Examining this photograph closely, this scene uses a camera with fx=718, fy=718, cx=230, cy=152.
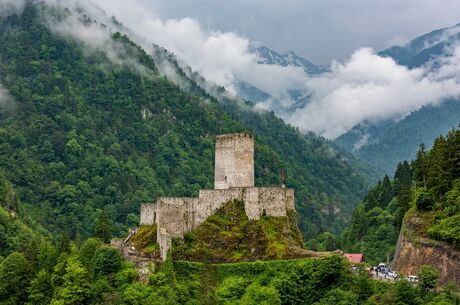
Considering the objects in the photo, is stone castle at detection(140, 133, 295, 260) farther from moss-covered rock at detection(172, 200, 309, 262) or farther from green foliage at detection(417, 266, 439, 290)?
green foliage at detection(417, 266, 439, 290)

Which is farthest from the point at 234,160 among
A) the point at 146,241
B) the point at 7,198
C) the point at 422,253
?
the point at 7,198

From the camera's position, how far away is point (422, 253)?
67562mm

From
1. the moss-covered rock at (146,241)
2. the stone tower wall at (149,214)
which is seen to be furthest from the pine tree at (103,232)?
the moss-covered rock at (146,241)

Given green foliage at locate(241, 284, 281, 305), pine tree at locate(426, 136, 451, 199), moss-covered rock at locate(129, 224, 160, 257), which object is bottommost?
green foliage at locate(241, 284, 281, 305)

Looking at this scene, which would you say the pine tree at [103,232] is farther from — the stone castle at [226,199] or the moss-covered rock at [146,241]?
the stone castle at [226,199]

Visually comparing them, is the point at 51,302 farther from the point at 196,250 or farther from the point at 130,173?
the point at 130,173

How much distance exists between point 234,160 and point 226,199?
5278 millimetres

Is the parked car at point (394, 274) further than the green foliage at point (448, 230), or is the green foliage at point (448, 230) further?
the parked car at point (394, 274)

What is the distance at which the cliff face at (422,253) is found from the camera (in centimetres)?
6384

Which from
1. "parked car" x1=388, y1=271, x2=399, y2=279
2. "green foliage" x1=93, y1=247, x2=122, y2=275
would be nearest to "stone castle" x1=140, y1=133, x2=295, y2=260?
"green foliage" x1=93, y1=247, x2=122, y2=275

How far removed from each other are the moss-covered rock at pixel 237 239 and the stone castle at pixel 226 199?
2.58 feet

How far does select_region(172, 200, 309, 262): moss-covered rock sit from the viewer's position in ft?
242

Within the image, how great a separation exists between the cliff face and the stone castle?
524 inches

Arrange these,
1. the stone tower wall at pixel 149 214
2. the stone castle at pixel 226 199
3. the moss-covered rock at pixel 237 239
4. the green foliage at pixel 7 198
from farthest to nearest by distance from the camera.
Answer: the green foliage at pixel 7 198 < the stone tower wall at pixel 149 214 < the stone castle at pixel 226 199 < the moss-covered rock at pixel 237 239
